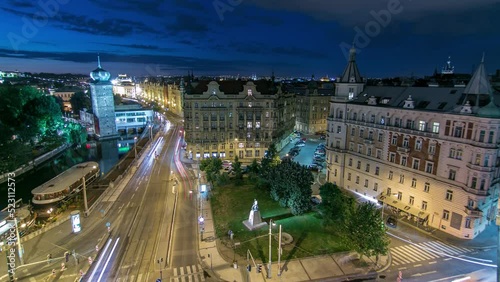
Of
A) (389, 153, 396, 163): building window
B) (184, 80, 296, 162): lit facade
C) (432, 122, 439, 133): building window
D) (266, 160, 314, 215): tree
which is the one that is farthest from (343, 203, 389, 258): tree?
(184, 80, 296, 162): lit facade

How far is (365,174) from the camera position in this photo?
58219 mm

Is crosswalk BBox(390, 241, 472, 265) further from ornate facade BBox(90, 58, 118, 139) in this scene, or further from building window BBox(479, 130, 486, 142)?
ornate facade BBox(90, 58, 118, 139)

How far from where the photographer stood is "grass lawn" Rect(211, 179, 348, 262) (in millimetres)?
38812

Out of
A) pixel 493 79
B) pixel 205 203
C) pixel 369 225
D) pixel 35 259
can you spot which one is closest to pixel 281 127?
pixel 205 203

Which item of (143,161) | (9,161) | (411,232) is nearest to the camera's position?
(411,232)

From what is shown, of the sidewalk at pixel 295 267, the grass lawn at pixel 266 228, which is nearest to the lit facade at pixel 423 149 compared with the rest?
the sidewalk at pixel 295 267

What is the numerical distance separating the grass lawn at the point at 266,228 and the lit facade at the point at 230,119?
28.1m

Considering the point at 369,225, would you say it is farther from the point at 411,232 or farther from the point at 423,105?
the point at 423,105

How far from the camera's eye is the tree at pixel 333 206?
42.5 m

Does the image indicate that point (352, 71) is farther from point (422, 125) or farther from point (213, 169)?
point (213, 169)

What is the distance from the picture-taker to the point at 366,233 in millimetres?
34281

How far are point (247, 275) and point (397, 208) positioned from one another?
31536 millimetres

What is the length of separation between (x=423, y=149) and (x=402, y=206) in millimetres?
10777

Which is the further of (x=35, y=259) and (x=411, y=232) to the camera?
(x=411, y=232)
